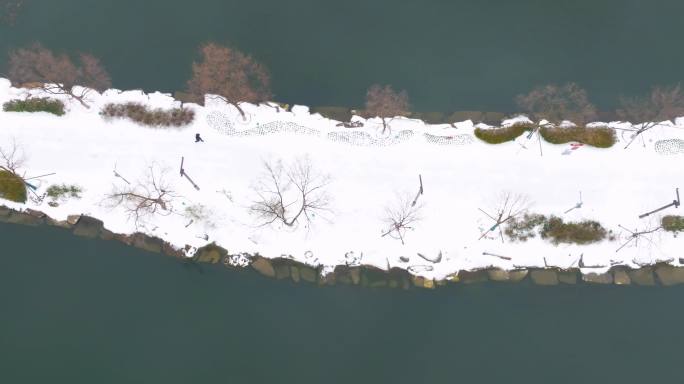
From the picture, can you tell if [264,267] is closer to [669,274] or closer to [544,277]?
[544,277]

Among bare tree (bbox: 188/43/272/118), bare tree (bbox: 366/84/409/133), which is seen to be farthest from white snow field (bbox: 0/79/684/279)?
bare tree (bbox: 188/43/272/118)

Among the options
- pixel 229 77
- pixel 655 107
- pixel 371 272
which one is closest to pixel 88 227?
pixel 229 77

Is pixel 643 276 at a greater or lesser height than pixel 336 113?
lesser

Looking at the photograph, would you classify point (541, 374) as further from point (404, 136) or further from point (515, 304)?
point (404, 136)

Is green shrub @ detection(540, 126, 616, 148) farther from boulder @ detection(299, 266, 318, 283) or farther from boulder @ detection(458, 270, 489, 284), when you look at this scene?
boulder @ detection(299, 266, 318, 283)

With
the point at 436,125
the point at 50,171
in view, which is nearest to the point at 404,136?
the point at 436,125

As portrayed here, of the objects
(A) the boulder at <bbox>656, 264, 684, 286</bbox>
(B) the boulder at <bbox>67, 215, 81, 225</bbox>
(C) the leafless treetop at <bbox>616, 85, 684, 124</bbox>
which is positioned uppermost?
(C) the leafless treetop at <bbox>616, 85, 684, 124</bbox>
